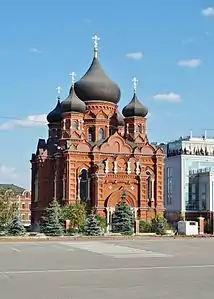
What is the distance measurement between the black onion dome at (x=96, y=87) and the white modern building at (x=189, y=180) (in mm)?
15561

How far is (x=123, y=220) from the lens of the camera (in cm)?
4519

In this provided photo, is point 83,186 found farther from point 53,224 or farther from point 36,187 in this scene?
point 36,187

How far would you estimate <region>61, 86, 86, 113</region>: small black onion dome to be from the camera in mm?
50594

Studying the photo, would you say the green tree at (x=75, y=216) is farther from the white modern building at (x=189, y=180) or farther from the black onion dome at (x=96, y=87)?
the white modern building at (x=189, y=180)

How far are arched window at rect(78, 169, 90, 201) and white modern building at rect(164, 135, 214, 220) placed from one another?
53.8ft

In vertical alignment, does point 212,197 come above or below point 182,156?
below

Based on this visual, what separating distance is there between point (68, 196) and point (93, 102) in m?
10.3

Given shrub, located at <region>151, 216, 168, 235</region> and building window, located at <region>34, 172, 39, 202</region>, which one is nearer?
shrub, located at <region>151, 216, 168, 235</region>

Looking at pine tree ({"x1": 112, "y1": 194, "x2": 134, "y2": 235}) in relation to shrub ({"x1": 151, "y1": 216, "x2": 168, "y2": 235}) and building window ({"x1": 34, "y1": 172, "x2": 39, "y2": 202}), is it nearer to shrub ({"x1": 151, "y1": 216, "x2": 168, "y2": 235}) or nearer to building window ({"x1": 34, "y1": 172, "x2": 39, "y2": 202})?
shrub ({"x1": 151, "y1": 216, "x2": 168, "y2": 235})

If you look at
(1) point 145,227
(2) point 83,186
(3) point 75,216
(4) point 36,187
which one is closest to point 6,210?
(4) point 36,187

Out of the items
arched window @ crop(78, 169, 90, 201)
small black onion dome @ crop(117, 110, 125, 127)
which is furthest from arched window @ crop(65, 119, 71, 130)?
small black onion dome @ crop(117, 110, 125, 127)

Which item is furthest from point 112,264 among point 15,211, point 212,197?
point 212,197

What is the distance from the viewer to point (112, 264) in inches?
737

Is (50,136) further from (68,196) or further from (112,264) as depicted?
(112,264)
